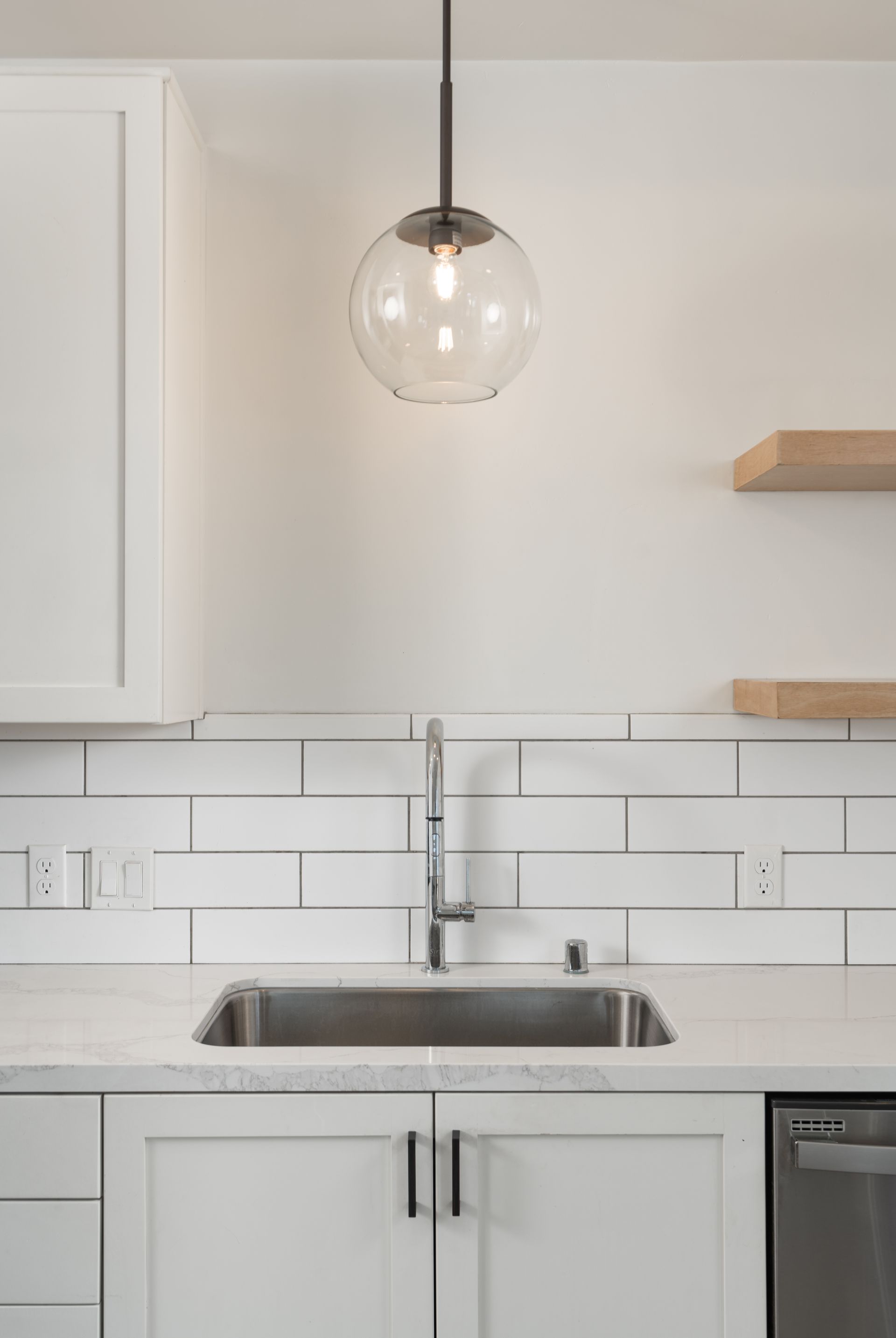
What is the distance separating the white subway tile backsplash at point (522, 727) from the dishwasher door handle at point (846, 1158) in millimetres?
778

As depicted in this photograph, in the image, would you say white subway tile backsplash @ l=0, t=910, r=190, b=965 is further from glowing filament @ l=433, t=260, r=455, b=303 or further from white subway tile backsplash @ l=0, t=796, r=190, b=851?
glowing filament @ l=433, t=260, r=455, b=303

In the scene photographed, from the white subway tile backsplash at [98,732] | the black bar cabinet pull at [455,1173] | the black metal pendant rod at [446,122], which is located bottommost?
the black bar cabinet pull at [455,1173]

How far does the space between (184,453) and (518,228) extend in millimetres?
770

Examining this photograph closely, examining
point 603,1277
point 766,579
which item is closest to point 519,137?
point 766,579

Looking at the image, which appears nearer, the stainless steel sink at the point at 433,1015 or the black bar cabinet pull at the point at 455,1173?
the black bar cabinet pull at the point at 455,1173

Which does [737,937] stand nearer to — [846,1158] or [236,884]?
[846,1158]

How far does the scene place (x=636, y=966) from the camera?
1859mm

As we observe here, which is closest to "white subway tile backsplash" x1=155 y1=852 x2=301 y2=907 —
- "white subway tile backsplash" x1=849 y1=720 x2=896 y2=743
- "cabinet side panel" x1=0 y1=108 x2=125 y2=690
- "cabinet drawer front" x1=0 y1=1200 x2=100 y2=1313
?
"cabinet side panel" x1=0 y1=108 x2=125 y2=690

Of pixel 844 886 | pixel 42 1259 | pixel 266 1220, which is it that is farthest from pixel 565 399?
pixel 42 1259

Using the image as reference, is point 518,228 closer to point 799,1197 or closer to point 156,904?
point 156,904

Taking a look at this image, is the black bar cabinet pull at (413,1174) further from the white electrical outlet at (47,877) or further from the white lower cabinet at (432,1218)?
the white electrical outlet at (47,877)

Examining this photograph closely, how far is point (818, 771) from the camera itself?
189cm

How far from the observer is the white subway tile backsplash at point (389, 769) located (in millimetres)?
1883

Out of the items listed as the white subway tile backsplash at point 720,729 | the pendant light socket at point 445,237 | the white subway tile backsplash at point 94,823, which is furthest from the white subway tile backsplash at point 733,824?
the pendant light socket at point 445,237
